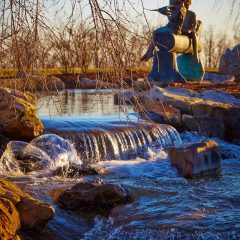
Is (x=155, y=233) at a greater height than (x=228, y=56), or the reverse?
(x=228, y=56)

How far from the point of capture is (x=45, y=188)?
22.3 feet

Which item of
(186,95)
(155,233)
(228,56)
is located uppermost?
(228,56)

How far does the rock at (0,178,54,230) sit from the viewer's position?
16.3 feet

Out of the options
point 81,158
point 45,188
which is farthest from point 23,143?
point 45,188

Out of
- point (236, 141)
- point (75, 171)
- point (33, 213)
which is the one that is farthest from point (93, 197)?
point (236, 141)

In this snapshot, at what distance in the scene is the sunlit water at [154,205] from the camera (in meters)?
5.12

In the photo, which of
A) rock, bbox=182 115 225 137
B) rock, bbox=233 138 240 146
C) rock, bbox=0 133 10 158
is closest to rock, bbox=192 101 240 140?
rock, bbox=182 115 225 137

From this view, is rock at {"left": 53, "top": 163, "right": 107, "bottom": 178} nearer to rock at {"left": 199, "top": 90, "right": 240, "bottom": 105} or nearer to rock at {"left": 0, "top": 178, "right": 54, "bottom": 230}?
rock at {"left": 0, "top": 178, "right": 54, "bottom": 230}

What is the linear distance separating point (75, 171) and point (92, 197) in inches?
72.8

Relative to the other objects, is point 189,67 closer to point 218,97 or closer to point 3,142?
point 218,97

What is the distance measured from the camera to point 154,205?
239 inches

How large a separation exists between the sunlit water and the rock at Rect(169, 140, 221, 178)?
17 cm

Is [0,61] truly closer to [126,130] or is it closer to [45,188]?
[45,188]

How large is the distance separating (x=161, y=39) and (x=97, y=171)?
10379mm
